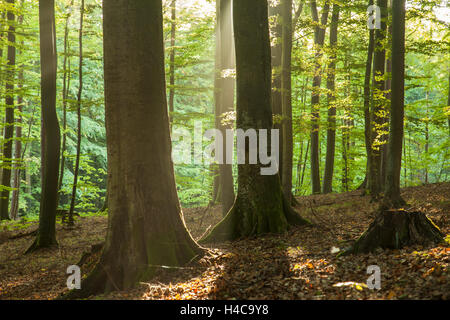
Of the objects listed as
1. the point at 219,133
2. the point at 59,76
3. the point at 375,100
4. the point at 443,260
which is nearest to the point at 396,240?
the point at 443,260

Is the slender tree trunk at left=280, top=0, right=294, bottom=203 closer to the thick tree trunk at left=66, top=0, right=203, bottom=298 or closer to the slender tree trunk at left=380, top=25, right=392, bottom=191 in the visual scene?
the slender tree trunk at left=380, top=25, right=392, bottom=191

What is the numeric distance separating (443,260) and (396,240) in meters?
1.08

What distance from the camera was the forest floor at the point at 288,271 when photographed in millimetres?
4496

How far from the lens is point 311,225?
8.68 metres

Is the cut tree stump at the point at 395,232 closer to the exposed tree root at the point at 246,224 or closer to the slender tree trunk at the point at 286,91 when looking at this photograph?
the exposed tree root at the point at 246,224

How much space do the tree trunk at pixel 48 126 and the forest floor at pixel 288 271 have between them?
70cm

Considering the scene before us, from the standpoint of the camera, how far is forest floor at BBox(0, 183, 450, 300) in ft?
14.8

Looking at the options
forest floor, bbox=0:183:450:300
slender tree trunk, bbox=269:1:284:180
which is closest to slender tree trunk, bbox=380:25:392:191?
forest floor, bbox=0:183:450:300

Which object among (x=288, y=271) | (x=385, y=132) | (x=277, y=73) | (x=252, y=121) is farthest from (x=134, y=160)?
(x=277, y=73)

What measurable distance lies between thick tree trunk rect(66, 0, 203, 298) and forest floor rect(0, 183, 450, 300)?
1.60 feet

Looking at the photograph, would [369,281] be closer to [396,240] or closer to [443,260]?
[443,260]
